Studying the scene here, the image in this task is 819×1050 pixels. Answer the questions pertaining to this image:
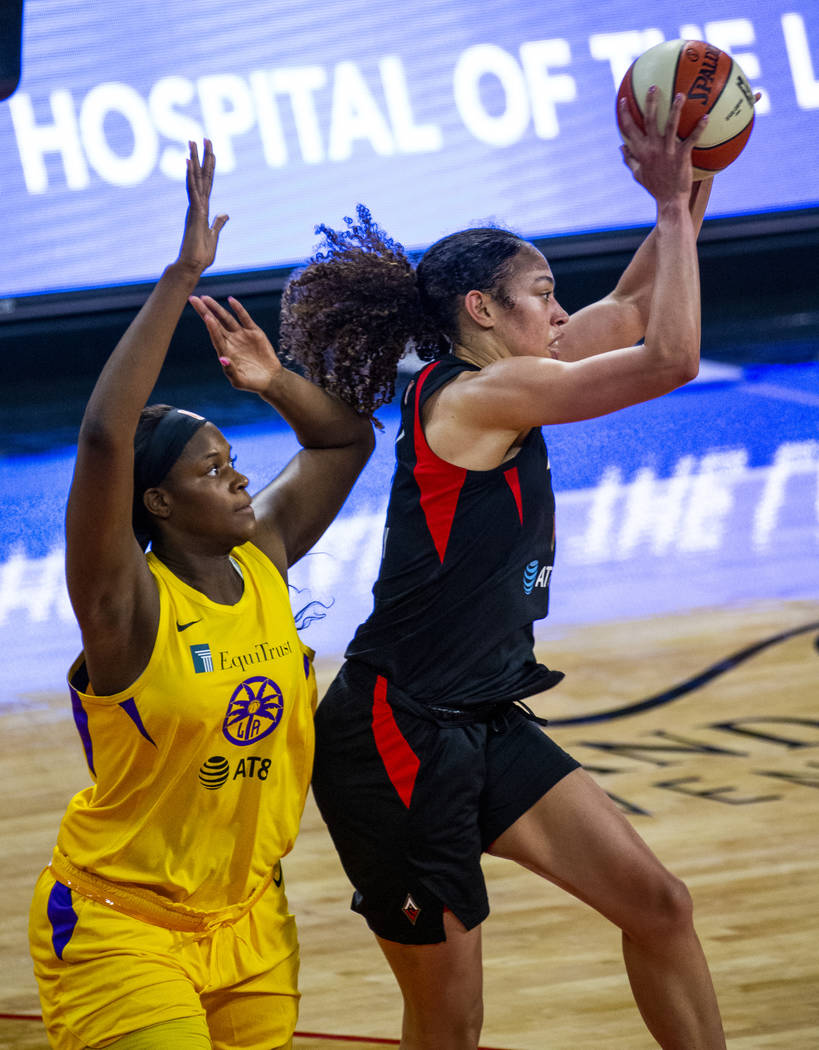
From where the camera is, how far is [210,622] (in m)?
2.29

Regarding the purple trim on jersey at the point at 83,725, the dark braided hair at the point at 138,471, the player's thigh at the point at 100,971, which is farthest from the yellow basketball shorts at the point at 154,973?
the dark braided hair at the point at 138,471

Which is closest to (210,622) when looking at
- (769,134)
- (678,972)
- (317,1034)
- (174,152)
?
(678,972)

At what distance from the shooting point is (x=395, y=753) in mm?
2535

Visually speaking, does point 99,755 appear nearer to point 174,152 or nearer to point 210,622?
point 210,622

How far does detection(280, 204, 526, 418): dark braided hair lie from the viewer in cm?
262

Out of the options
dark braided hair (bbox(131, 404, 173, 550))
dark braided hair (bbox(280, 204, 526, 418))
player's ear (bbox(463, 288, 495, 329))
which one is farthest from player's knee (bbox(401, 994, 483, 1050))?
player's ear (bbox(463, 288, 495, 329))

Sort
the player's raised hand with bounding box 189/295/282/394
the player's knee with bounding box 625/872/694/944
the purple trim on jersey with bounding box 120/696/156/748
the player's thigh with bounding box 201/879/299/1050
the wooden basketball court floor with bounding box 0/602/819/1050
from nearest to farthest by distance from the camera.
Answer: the purple trim on jersey with bounding box 120/696/156/748 → the player's thigh with bounding box 201/879/299/1050 → the player's knee with bounding box 625/872/694/944 → the player's raised hand with bounding box 189/295/282/394 → the wooden basketball court floor with bounding box 0/602/819/1050

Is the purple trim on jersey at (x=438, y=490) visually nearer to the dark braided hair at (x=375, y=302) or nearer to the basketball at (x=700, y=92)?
the dark braided hair at (x=375, y=302)

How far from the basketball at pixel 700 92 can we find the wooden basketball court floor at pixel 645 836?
177cm

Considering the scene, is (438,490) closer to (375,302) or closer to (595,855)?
(375,302)

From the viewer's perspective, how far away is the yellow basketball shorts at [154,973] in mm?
2133

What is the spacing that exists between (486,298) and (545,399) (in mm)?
265

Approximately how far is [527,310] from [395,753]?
82 cm

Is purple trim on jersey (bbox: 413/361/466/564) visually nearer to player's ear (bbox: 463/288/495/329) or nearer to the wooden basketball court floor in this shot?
player's ear (bbox: 463/288/495/329)
